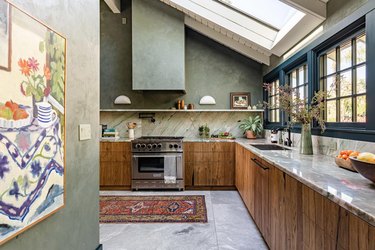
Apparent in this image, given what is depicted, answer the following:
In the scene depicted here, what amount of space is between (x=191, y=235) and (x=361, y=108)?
206 centimetres

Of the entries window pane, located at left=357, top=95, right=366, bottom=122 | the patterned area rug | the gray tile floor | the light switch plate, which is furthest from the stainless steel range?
window pane, located at left=357, top=95, right=366, bottom=122

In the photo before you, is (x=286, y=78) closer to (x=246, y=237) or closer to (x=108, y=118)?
(x=246, y=237)

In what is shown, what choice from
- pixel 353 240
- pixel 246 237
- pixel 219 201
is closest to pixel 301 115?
pixel 246 237

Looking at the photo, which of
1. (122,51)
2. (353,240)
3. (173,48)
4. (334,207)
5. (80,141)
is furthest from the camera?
(122,51)

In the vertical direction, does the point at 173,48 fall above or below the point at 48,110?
above

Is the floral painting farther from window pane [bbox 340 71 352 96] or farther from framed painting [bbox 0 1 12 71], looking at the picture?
window pane [bbox 340 71 352 96]

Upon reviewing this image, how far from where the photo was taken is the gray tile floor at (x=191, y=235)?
90.3 inches

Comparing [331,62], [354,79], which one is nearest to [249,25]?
[331,62]

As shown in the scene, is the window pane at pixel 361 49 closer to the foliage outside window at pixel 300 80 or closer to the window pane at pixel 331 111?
the window pane at pixel 331 111

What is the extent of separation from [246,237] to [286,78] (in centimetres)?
250

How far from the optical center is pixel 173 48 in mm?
4121

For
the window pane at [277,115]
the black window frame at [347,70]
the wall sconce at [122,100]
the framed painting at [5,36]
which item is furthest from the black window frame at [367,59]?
the wall sconce at [122,100]

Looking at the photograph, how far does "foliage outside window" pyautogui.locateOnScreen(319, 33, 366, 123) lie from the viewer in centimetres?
195

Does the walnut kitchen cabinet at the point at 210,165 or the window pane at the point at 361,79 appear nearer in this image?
the window pane at the point at 361,79
